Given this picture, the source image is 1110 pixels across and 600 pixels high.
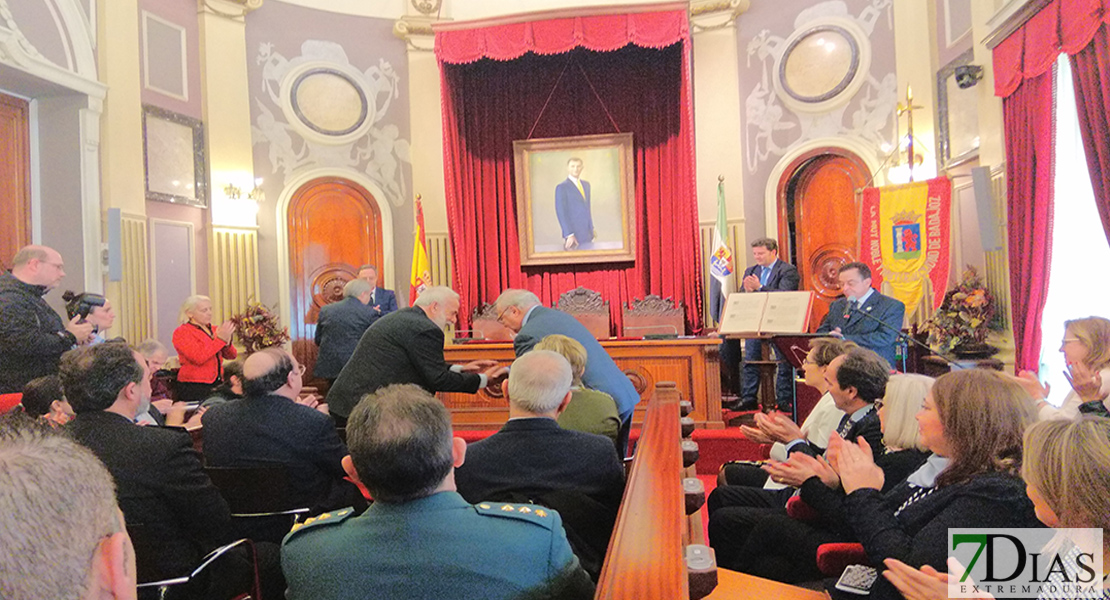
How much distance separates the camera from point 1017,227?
4918 mm

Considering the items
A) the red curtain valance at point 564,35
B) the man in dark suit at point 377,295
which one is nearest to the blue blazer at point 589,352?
the man in dark suit at point 377,295

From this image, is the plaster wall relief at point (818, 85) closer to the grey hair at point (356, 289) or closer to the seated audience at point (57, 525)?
the grey hair at point (356, 289)

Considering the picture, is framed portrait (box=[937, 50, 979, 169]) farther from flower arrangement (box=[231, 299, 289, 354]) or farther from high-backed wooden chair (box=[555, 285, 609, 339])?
flower arrangement (box=[231, 299, 289, 354])

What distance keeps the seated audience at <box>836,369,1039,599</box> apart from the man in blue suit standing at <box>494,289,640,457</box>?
1431 mm

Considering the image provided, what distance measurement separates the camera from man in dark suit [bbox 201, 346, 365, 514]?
2.46 metres

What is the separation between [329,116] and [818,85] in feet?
17.5

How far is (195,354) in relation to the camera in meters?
A: 4.61

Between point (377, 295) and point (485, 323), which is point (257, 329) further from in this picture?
point (485, 323)

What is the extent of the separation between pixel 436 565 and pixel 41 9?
249 inches


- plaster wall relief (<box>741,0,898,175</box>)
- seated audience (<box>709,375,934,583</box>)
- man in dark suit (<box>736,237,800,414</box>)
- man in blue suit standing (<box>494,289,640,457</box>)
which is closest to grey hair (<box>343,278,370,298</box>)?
man in blue suit standing (<box>494,289,640,457</box>)

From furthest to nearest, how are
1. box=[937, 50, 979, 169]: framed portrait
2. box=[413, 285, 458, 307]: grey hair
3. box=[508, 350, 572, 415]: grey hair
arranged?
box=[937, 50, 979, 169]: framed portrait, box=[413, 285, 458, 307]: grey hair, box=[508, 350, 572, 415]: grey hair

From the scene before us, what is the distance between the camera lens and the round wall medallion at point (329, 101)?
781 centimetres

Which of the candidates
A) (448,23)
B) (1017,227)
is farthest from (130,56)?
(1017,227)

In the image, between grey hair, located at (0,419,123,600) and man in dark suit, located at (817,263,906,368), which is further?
man in dark suit, located at (817,263,906,368)
